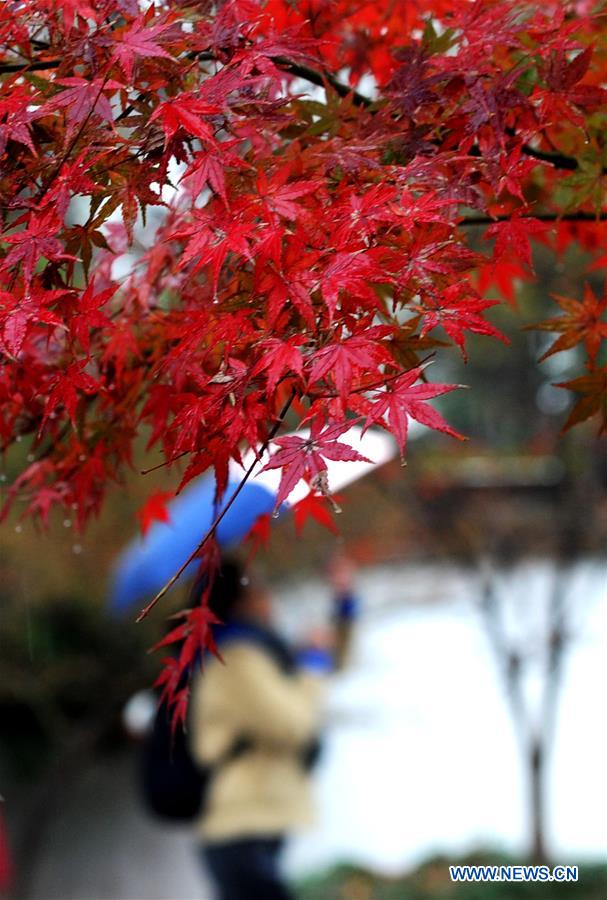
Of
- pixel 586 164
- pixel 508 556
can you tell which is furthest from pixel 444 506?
pixel 586 164

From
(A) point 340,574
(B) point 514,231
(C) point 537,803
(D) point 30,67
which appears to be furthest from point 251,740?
(A) point 340,574

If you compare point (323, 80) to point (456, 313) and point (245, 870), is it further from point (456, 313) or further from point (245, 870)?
point (245, 870)

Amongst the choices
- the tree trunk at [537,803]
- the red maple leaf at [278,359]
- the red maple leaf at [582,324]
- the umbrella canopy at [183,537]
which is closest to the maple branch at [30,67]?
the red maple leaf at [278,359]

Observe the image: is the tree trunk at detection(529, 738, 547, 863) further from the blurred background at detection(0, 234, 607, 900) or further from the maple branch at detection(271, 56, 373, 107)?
the maple branch at detection(271, 56, 373, 107)

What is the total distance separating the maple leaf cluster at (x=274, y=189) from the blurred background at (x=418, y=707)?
2468 mm

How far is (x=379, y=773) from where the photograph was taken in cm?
602

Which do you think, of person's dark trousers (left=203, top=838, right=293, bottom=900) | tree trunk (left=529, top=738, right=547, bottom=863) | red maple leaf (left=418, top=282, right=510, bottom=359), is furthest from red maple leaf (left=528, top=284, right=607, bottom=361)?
tree trunk (left=529, top=738, right=547, bottom=863)

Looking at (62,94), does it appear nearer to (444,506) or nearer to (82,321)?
(82,321)

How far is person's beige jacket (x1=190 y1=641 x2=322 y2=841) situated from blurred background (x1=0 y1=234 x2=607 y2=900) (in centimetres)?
82

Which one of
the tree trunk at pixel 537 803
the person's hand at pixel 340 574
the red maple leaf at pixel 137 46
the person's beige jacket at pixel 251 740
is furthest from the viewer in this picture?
the person's hand at pixel 340 574

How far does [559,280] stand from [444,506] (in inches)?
47.0

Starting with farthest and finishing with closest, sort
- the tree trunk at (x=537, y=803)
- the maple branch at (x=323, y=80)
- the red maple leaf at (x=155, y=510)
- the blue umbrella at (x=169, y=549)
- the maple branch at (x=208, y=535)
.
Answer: the tree trunk at (x=537, y=803) → the blue umbrella at (x=169, y=549) → the red maple leaf at (x=155, y=510) → the maple branch at (x=323, y=80) → the maple branch at (x=208, y=535)

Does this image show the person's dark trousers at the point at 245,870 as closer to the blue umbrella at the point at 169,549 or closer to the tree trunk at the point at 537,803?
the blue umbrella at the point at 169,549

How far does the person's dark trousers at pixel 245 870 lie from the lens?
9.57 ft
